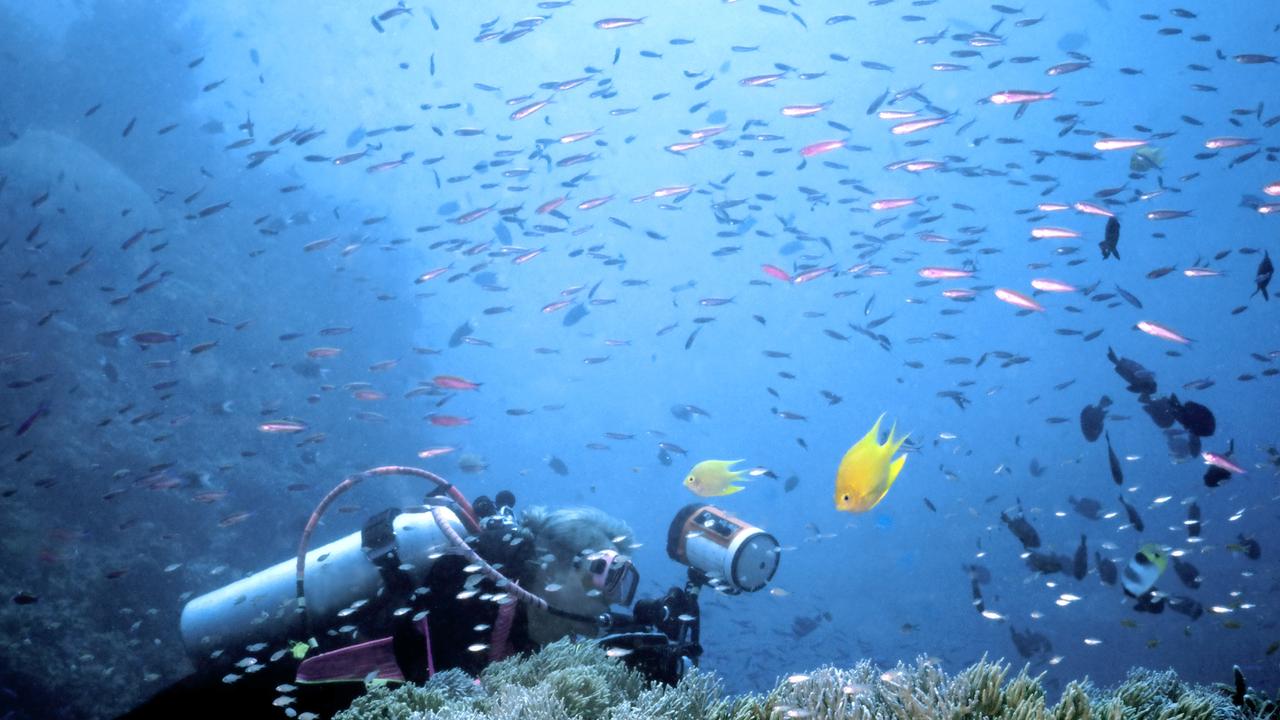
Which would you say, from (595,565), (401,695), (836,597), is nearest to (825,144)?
(595,565)

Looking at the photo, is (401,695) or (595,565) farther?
(595,565)

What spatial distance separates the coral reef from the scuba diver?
294mm

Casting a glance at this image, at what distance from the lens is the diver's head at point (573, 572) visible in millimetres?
4133

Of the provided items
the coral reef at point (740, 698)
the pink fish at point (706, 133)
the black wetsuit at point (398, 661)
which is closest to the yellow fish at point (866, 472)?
the coral reef at point (740, 698)

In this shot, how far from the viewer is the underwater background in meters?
10.4

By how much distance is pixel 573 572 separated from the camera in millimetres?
4352

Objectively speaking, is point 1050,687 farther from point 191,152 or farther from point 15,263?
point 191,152

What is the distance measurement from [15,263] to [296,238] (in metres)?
9.71

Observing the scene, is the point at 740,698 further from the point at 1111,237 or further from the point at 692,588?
the point at 1111,237

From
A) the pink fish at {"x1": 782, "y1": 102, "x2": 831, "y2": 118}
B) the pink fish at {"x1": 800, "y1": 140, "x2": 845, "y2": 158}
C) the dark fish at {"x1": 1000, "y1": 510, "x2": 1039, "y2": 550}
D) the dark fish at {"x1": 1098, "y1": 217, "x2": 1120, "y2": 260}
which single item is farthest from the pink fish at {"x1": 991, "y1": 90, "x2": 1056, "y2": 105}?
the dark fish at {"x1": 1000, "y1": 510, "x2": 1039, "y2": 550}

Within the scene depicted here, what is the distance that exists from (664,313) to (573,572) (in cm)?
7987

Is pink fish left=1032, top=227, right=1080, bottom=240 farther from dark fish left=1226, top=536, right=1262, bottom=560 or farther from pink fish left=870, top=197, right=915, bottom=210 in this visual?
dark fish left=1226, top=536, right=1262, bottom=560

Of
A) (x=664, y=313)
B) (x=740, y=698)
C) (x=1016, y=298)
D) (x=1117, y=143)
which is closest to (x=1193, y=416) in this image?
(x=1016, y=298)

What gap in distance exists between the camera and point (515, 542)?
13.4 ft
